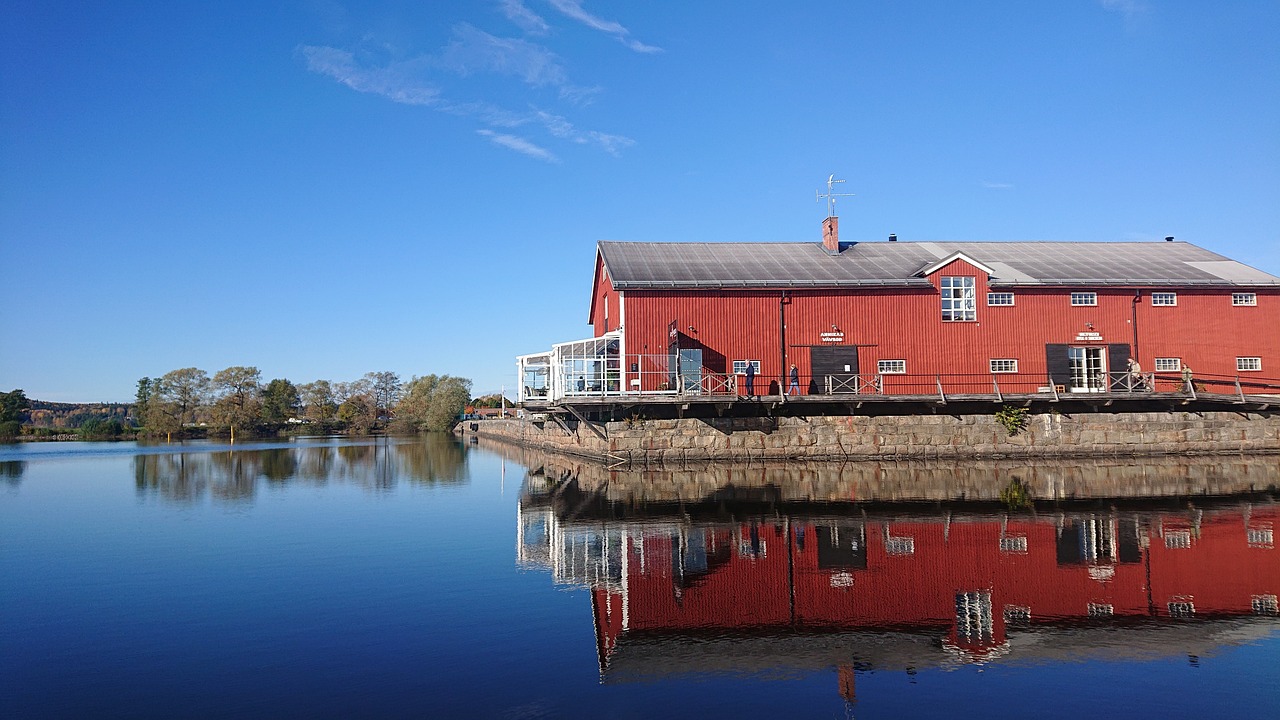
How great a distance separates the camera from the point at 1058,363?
1302 inches

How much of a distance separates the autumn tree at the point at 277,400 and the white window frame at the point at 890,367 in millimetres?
83208

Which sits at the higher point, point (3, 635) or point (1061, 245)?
point (1061, 245)

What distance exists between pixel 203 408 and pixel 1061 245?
93.7m

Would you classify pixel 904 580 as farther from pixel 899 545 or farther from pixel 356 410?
pixel 356 410

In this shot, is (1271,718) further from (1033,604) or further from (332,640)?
(332,640)

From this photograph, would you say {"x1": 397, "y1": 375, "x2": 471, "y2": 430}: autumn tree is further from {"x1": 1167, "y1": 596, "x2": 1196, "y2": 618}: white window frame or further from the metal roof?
{"x1": 1167, "y1": 596, "x2": 1196, "y2": 618}: white window frame

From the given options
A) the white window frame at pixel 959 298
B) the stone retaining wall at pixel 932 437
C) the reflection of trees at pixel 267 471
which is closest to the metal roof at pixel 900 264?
the white window frame at pixel 959 298

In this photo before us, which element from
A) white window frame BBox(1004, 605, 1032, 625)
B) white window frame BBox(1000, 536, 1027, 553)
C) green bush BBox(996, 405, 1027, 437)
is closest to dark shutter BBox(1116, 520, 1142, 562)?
white window frame BBox(1000, 536, 1027, 553)

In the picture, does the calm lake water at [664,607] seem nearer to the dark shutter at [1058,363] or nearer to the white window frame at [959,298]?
the dark shutter at [1058,363]

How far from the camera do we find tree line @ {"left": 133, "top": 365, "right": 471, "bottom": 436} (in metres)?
89.4

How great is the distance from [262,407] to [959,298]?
85.1m

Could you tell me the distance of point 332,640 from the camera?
32.3 feet

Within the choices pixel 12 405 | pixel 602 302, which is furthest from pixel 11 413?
pixel 602 302

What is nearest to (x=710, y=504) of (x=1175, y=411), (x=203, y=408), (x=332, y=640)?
(x=332, y=640)
